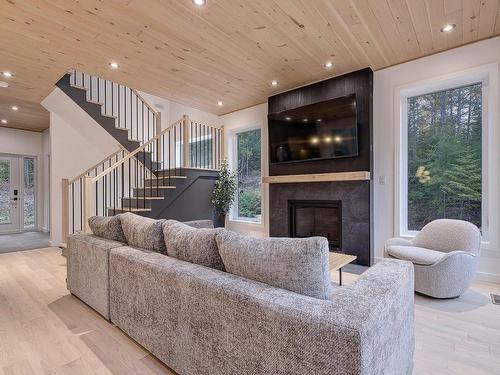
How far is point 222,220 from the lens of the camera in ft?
19.1

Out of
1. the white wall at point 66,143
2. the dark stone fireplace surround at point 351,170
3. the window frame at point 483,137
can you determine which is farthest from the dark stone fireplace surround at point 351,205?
the white wall at point 66,143

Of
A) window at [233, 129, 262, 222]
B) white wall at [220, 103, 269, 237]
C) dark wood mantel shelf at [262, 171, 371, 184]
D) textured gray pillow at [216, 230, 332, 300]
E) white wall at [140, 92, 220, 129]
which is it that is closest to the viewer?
textured gray pillow at [216, 230, 332, 300]

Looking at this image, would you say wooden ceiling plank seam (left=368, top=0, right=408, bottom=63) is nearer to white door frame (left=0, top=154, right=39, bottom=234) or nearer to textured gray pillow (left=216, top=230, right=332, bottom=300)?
textured gray pillow (left=216, top=230, right=332, bottom=300)

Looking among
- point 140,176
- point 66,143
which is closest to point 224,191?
point 140,176

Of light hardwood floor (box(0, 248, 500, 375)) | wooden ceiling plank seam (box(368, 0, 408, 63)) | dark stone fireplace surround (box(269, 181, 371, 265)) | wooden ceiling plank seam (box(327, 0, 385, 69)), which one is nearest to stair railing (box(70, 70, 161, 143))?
dark stone fireplace surround (box(269, 181, 371, 265))

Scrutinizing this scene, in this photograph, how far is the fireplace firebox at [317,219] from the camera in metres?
4.21

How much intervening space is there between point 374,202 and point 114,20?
383cm

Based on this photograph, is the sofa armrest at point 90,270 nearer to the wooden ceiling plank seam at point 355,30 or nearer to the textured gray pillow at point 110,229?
the textured gray pillow at point 110,229

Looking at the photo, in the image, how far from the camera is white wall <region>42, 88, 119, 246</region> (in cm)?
536

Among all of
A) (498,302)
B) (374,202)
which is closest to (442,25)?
(374,202)

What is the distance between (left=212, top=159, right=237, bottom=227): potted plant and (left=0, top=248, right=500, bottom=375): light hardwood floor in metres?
2.87

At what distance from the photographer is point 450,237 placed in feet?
9.73

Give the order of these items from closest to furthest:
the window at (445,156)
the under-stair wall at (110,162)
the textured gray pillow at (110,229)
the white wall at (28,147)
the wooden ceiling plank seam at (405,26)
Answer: the textured gray pillow at (110,229)
the wooden ceiling plank seam at (405,26)
the window at (445,156)
the under-stair wall at (110,162)
the white wall at (28,147)

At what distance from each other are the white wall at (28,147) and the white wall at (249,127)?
5.17m
